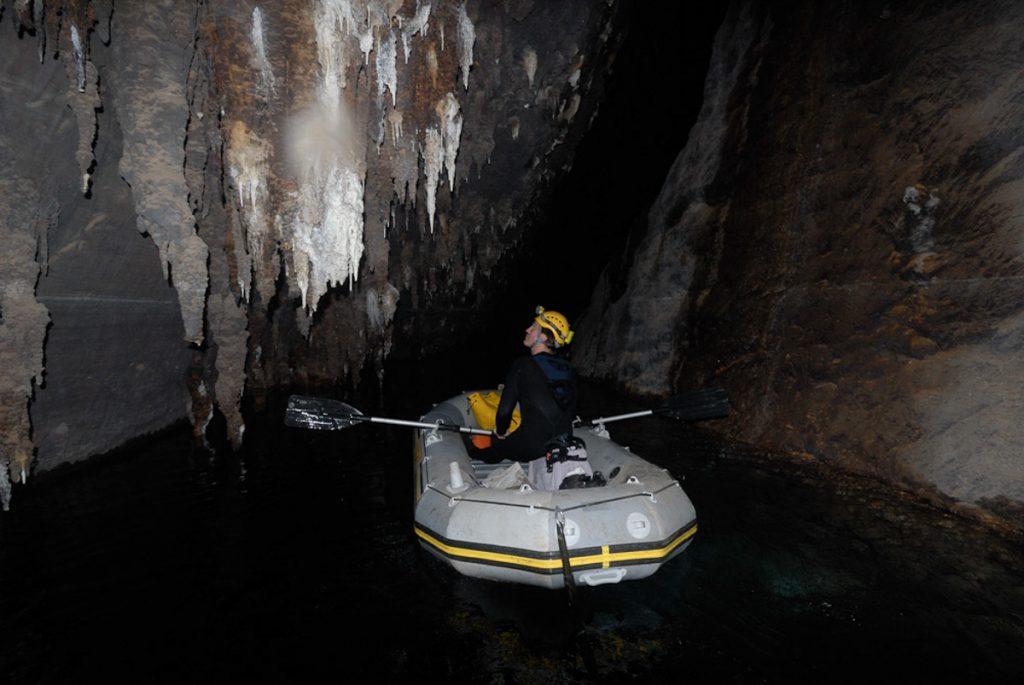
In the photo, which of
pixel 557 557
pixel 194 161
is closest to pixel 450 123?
pixel 194 161

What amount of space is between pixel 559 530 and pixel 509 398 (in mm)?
1725

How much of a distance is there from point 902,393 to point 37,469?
33.4 ft

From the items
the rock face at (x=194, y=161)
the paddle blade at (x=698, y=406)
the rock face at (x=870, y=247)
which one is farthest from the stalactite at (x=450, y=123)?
the rock face at (x=870, y=247)

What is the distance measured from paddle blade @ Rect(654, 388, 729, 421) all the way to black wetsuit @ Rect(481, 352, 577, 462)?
5.70 ft

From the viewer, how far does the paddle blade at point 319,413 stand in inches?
226

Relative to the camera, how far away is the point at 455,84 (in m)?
6.89

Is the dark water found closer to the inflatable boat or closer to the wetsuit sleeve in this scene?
the inflatable boat

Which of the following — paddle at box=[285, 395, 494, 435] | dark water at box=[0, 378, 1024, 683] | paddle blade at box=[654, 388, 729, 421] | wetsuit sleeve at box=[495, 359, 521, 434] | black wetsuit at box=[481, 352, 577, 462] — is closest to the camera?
dark water at box=[0, 378, 1024, 683]

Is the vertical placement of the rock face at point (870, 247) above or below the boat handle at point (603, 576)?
above

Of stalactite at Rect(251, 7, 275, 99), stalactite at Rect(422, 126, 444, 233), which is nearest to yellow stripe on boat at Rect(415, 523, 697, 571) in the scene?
stalactite at Rect(251, 7, 275, 99)

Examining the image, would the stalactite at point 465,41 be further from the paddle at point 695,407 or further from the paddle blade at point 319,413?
the paddle at point 695,407

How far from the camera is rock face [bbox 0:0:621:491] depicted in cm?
447

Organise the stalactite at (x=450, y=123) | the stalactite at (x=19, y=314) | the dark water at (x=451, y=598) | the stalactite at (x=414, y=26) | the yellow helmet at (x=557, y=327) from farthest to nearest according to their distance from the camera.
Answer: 1. the stalactite at (x=450, y=123)
2. the stalactite at (x=414, y=26)
3. the yellow helmet at (x=557, y=327)
4. the stalactite at (x=19, y=314)
5. the dark water at (x=451, y=598)

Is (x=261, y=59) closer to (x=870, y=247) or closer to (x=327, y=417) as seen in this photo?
(x=327, y=417)
